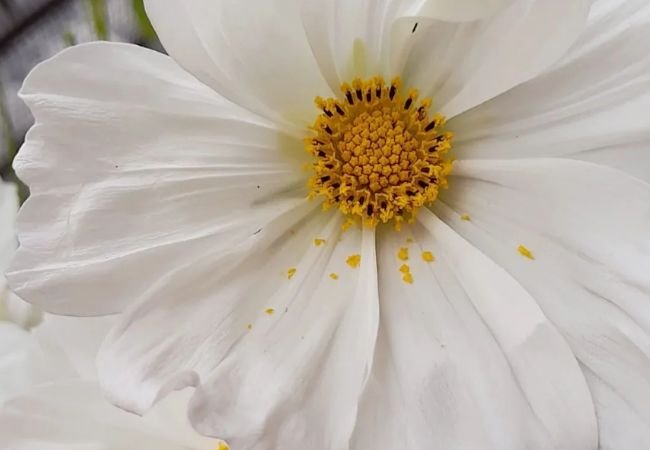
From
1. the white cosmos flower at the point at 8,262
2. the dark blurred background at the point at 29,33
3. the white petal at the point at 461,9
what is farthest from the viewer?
the dark blurred background at the point at 29,33

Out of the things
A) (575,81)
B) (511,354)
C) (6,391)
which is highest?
(575,81)

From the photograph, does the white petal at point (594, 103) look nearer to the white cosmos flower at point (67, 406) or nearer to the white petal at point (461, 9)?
the white petal at point (461, 9)

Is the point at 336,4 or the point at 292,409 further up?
the point at 336,4

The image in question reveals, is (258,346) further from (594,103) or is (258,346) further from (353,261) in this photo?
(594,103)

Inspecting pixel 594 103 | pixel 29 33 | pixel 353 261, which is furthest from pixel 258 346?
pixel 29 33

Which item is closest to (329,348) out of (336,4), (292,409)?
(292,409)

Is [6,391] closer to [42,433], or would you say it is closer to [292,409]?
[42,433]

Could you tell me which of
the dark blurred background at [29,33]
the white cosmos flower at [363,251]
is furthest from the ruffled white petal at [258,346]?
the dark blurred background at [29,33]

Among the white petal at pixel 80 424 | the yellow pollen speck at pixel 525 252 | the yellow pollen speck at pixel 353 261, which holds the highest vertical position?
the yellow pollen speck at pixel 525 252

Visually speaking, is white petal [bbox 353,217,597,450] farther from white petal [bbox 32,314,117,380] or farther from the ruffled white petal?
white petal [bbox 32,314,117,380]
